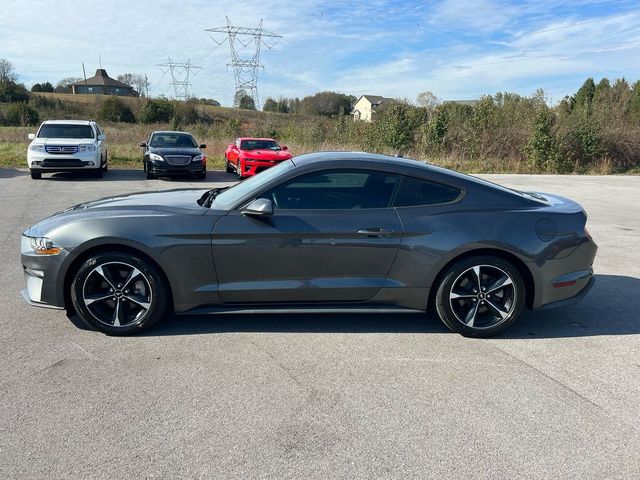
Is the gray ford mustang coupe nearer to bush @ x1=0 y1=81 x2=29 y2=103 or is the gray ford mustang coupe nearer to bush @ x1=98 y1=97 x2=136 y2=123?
bush @ x1=98 y1=97 x2=136 y2=123

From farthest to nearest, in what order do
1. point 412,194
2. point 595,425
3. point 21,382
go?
point 412,194 < point 21,382 < point 595,425

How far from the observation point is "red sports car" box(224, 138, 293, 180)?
16.5 metres

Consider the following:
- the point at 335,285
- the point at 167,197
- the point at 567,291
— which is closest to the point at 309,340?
the point at 335,285

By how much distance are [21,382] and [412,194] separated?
323 centimetres

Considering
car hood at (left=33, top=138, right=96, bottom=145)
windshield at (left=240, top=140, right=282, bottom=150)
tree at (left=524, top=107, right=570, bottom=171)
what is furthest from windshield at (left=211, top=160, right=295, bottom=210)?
tree at (left=524, top=107, right=570, bottom=171)

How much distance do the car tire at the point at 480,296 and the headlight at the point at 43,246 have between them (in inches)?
124

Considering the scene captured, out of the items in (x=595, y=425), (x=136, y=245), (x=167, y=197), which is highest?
(x=167, y=197)

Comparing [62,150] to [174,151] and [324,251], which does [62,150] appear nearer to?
[174,151]

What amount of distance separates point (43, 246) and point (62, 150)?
490 inches

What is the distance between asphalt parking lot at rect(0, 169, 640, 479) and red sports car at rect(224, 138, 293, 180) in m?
12.1

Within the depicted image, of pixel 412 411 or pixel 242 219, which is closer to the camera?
pixel 412 411

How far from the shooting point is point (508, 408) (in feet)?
10.2

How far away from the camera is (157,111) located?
46719 millimetres

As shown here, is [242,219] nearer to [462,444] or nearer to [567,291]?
[462,444]
